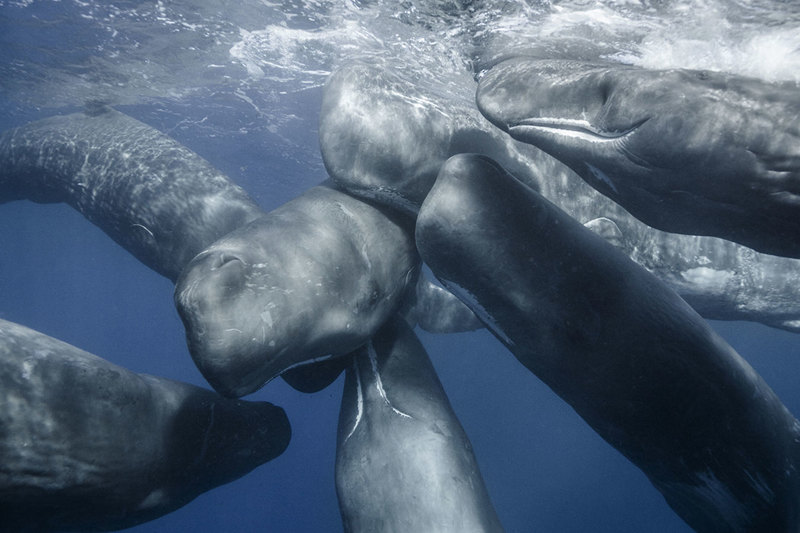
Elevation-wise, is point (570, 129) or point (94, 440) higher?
point (570, 129)

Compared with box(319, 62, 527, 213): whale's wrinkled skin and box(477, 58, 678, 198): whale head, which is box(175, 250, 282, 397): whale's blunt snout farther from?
box(477, 58, 678, 198): whale head

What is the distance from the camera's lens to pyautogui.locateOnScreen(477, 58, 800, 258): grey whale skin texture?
227cm

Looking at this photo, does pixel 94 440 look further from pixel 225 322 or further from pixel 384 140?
pixel 384 140

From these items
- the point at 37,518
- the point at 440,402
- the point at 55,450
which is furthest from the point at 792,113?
the point at 37,518

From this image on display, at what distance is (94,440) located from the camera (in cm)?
404

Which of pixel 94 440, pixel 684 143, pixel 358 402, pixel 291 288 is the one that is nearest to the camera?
pixel 684 143

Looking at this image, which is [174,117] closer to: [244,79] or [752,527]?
[244,79]

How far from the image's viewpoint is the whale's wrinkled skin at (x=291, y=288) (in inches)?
122

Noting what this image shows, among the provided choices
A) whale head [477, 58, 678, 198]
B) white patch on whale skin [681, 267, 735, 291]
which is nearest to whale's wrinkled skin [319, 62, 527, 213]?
whale head [477, 58, 678, 198]

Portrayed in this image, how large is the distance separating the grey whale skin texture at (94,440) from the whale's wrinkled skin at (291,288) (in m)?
1.78

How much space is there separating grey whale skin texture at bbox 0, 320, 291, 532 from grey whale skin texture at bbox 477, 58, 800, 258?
451 cm

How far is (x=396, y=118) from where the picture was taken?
15.8 feet

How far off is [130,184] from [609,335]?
8.59m

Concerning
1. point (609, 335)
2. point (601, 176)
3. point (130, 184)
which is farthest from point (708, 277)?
point (130, 184)
